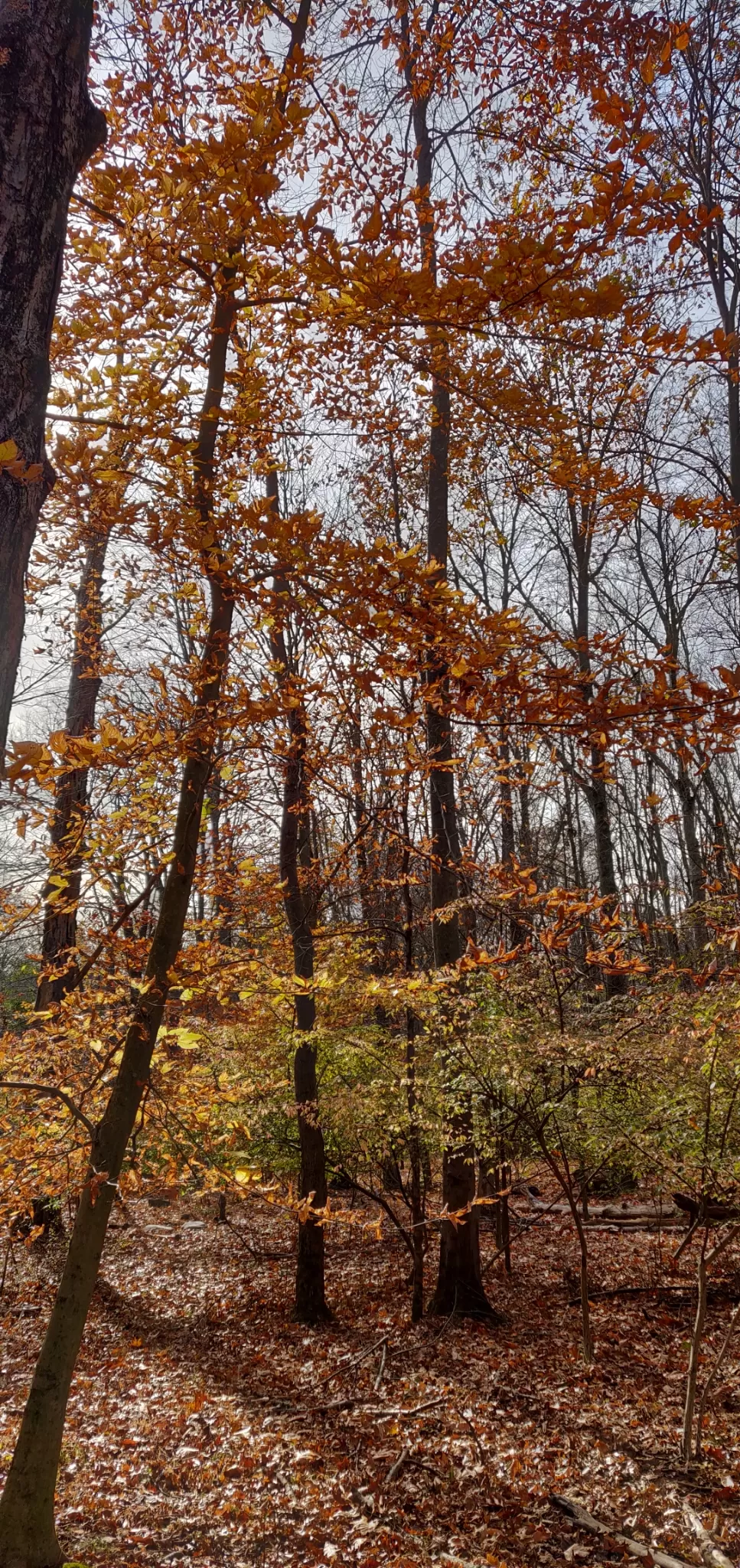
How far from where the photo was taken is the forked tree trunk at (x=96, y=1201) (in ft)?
11.6

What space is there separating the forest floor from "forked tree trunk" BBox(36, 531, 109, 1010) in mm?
2844

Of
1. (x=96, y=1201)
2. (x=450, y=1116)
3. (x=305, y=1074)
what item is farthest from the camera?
(x=305, y=1074)

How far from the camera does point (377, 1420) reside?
558 cm

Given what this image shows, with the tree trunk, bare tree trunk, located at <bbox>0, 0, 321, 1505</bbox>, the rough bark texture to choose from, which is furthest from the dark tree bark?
the rough bark texture

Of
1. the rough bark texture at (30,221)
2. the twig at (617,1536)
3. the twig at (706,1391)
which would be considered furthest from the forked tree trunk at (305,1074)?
the rough bark texture at (30,221)

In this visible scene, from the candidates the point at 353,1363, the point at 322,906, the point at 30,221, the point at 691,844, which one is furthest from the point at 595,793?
the point at 30,221

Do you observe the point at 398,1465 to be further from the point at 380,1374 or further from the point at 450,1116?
the point at 450,1116

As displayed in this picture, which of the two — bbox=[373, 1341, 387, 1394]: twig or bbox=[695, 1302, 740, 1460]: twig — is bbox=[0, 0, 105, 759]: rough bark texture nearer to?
bbox=[695, 1302, 740, 1460]: twig

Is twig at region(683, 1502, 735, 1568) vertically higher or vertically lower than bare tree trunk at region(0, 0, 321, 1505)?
lower

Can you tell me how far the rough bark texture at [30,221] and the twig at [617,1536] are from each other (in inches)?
184

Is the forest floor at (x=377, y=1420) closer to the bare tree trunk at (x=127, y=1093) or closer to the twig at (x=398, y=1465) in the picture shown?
the twig at (x=398, y=1465)

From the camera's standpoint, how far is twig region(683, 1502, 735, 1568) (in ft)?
12.4

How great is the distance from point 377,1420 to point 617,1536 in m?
1.93

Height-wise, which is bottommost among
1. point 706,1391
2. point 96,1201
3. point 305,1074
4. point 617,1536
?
point 617,1536
